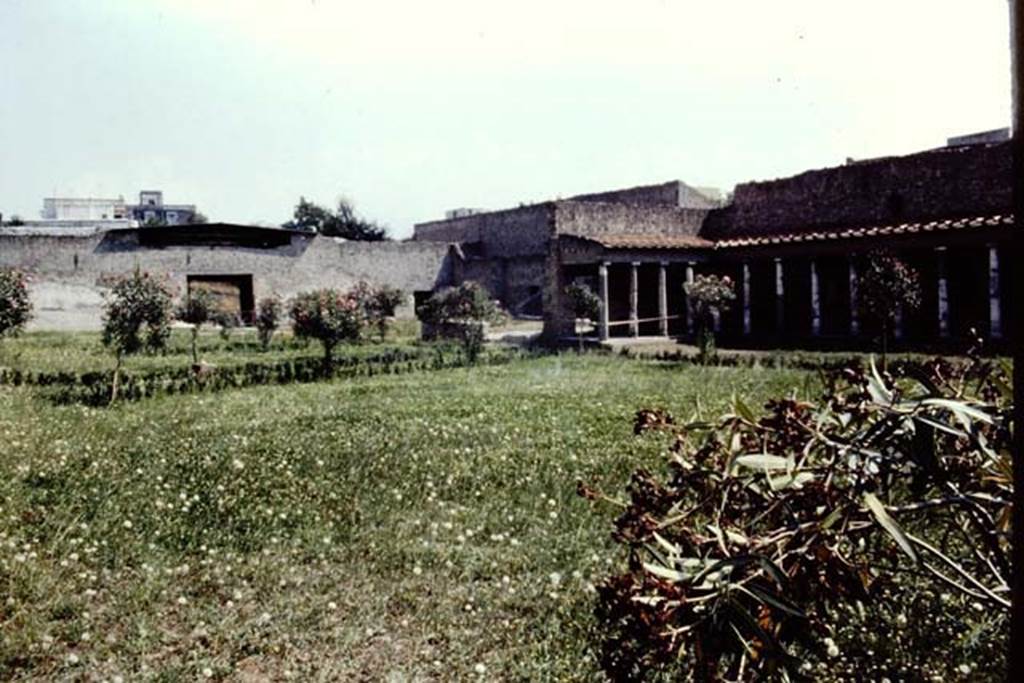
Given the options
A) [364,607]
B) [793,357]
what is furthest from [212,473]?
[793,357]

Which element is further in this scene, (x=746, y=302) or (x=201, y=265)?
(x=201, y=265)

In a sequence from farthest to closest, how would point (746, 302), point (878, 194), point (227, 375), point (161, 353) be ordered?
point (746, 302)
point (878, 194)
point (161, 353)
point (227, 375)

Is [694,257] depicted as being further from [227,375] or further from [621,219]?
[227,375]

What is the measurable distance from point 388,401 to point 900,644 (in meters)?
9.37

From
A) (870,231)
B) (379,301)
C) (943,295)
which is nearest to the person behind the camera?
(943,295)

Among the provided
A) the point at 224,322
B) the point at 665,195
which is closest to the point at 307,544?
the point at 224,322

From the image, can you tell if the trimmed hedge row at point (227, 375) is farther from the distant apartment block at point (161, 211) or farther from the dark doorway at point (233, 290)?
the distant apartment block at point (161, 211)

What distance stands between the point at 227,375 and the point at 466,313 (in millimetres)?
7613

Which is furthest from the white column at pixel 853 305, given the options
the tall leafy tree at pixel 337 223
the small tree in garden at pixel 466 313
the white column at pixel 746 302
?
the tall leafy tree at pixel 337 223

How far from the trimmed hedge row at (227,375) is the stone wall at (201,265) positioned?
799 cm

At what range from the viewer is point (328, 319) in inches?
687

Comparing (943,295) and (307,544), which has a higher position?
(943,295)

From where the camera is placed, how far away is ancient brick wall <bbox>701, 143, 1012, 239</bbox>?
2161cm

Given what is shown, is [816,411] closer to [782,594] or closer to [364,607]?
[782,594]
